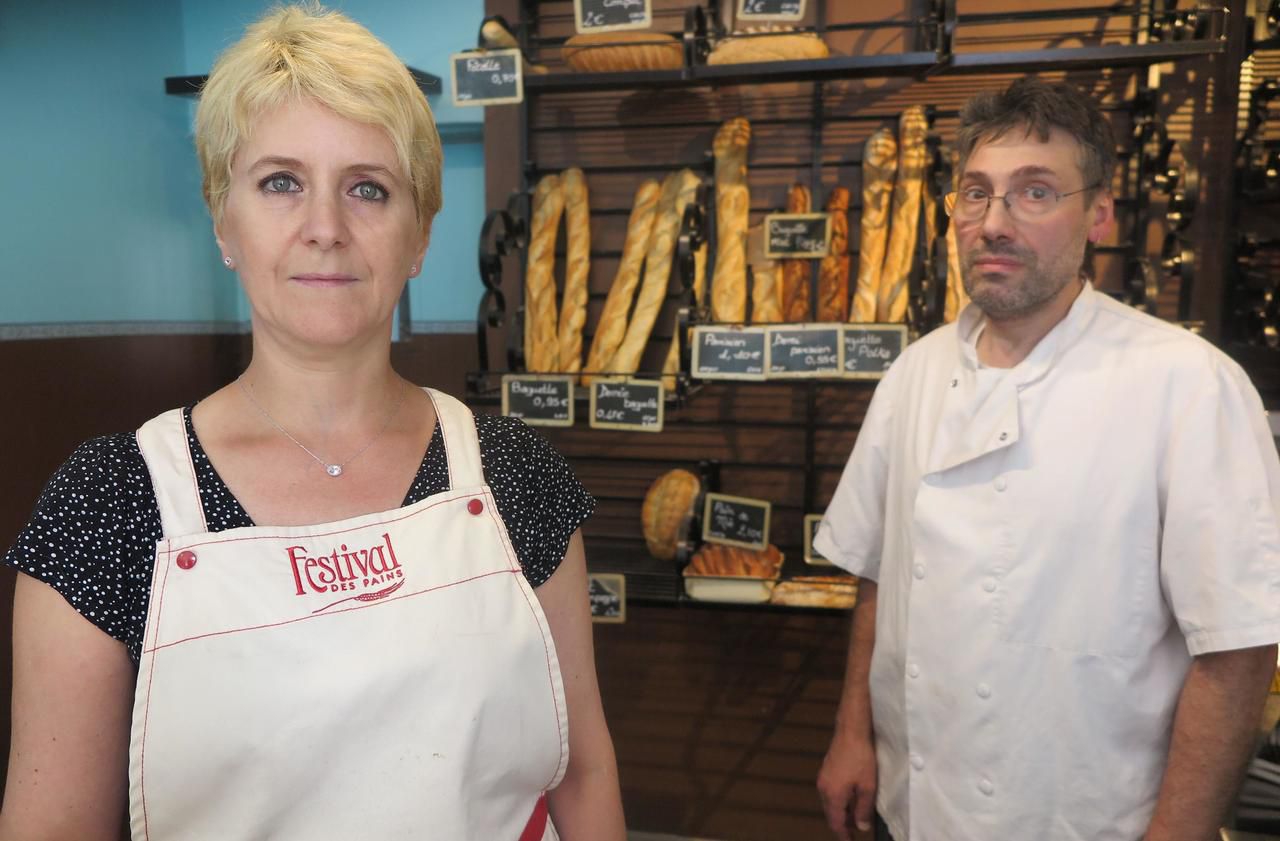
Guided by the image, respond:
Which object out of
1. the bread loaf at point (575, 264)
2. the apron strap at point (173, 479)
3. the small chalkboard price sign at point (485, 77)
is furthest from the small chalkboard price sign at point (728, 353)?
the apron strap at point (173, 479)

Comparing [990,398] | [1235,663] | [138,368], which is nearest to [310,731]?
[990,398]

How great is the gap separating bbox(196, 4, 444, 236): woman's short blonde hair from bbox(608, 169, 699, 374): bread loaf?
1.09 meters

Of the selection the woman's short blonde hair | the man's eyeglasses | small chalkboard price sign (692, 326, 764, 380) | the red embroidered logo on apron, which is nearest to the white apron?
the red embroidered logo on apron

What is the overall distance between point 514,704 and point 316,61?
75 cm

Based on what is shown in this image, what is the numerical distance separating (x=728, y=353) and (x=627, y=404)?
0.24 metres

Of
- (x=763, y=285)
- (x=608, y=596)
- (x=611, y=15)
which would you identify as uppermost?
(x=611, y=15)

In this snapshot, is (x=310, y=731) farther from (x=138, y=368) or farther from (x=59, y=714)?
(x=138, y=368)

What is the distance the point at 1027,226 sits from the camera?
1.39m

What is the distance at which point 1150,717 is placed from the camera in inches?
52.1

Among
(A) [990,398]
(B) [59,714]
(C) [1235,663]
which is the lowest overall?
(C) [1235,663]

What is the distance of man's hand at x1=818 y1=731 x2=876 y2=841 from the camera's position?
5.36ft

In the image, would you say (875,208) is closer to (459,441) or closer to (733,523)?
(733,523)

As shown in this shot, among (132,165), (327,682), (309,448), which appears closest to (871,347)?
(309,448)

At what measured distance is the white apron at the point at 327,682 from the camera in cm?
89
